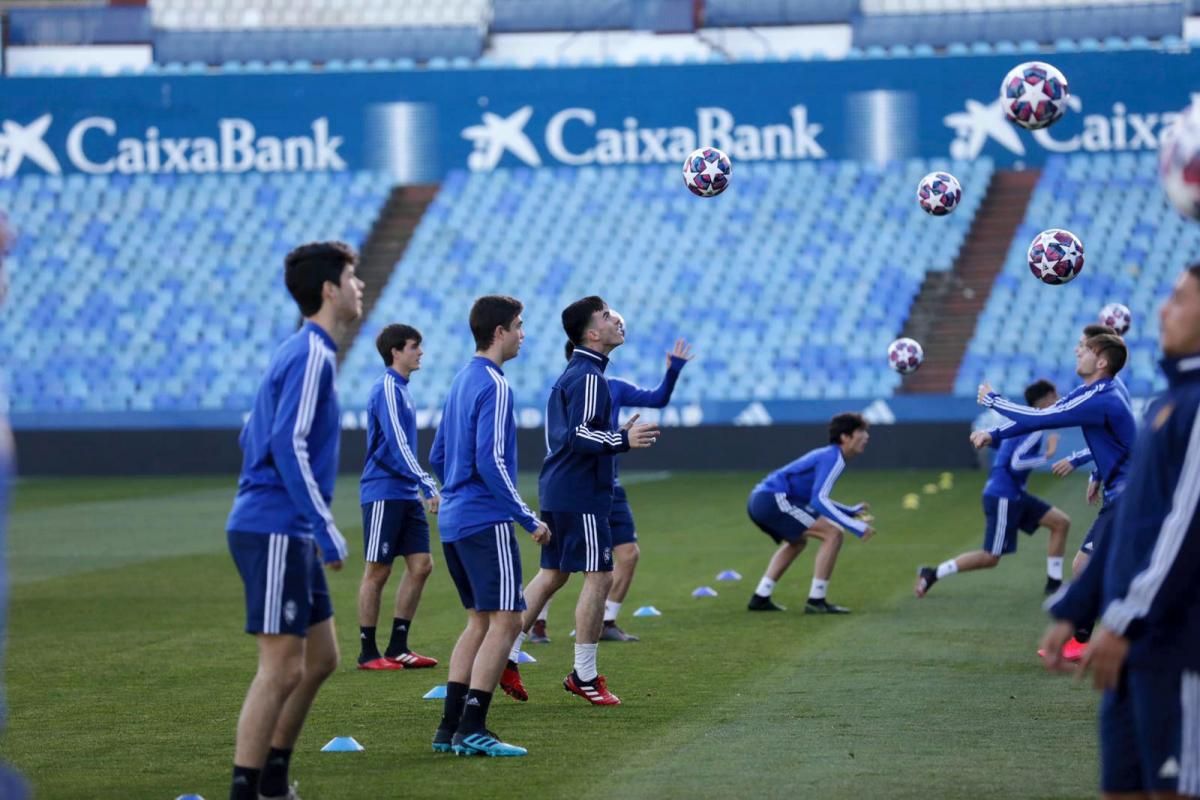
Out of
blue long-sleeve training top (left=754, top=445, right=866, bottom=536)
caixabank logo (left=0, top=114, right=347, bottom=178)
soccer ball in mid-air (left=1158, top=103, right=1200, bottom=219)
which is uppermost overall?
caixabank logo (left=0, top=114, right=347, bottom=178)

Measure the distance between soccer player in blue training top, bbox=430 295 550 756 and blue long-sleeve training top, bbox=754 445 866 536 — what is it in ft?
18.1

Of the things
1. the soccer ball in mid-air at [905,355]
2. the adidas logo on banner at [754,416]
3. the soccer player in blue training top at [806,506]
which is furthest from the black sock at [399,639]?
the adidas logo on banner at [754,416]

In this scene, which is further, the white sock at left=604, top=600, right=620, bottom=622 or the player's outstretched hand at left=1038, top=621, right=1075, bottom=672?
the white sock at left=604, top=600, right=620, bottom=622

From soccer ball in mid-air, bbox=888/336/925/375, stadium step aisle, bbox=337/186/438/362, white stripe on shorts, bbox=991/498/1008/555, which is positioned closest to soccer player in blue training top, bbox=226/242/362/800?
white stripe on shorts, bbox=991/498/1008/555

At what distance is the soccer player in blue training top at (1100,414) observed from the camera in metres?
9.91

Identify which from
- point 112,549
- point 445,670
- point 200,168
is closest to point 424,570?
point 445,670

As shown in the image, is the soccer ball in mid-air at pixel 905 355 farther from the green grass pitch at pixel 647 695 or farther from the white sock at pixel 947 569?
the green grass pitch at pixel 647 695

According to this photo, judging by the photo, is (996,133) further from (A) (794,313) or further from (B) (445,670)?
(B) (445,670)

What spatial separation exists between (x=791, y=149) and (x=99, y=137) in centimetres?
1465

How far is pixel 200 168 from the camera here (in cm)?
3625

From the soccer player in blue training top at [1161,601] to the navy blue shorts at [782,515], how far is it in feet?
28.7

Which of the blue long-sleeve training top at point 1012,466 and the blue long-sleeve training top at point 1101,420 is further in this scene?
the blue long-sleeve training top at point 1012,466

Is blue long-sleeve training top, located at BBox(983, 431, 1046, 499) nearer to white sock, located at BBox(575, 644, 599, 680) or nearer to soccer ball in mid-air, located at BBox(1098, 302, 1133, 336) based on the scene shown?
soccer ball in mid-air, located at BBox(1098, 302, 1133, 336)

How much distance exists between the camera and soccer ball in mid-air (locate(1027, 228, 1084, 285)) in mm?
11414
